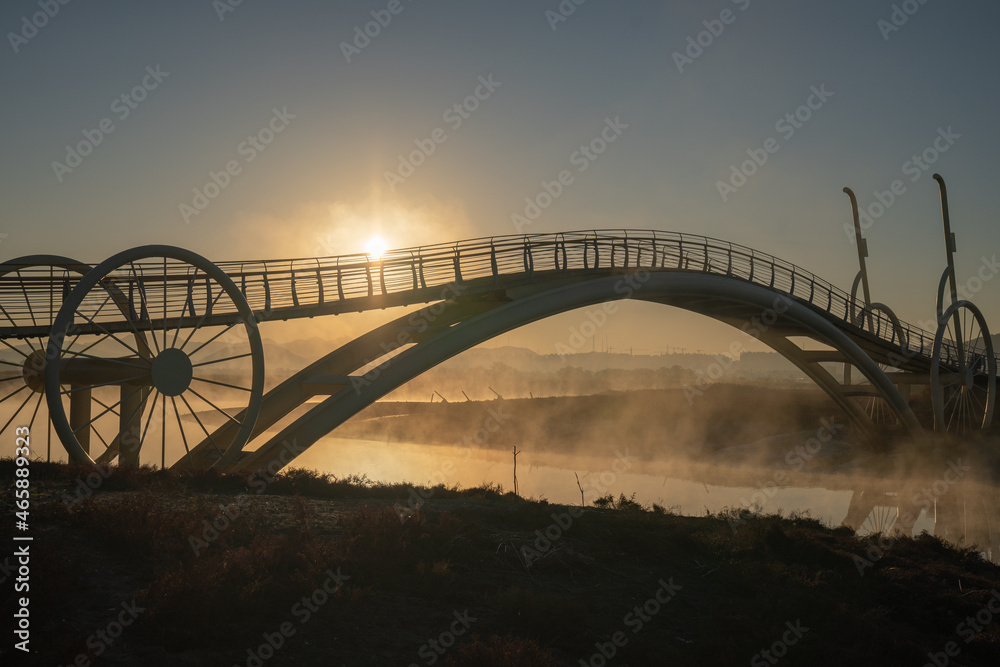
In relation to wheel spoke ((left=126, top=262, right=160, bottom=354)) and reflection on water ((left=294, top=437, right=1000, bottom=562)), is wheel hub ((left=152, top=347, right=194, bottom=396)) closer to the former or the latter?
wheel spoke ((left=126, top=262, right=160, bottom=354))

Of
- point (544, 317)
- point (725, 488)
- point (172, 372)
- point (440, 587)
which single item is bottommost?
point (725, 488)

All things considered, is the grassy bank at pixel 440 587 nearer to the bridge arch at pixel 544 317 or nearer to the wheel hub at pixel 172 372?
the wheel hub at pixel 172 372

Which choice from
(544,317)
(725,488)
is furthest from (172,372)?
(725,488)

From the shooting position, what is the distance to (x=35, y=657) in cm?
614

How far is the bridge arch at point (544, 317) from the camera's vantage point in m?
17.2

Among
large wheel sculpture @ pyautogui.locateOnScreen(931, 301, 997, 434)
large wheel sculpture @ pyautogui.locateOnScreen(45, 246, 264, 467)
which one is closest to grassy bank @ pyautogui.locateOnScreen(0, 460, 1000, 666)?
large wheel sculpture @ pyautogui.locateOnScreen(45, 246, 264, 467)

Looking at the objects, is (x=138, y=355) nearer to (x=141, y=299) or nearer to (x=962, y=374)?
(x=141, y=299)

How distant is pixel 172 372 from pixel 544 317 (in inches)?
474

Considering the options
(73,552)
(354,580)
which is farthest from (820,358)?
(73,552)

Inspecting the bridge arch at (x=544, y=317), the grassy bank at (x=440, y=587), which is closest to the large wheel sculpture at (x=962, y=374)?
the bridge arch at (x=544, y=317)

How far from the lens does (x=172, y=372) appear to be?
14.1m

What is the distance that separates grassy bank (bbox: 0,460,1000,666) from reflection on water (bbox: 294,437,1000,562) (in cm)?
793

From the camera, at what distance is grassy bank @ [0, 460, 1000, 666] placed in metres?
7.41

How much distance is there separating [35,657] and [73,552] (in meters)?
2.69
